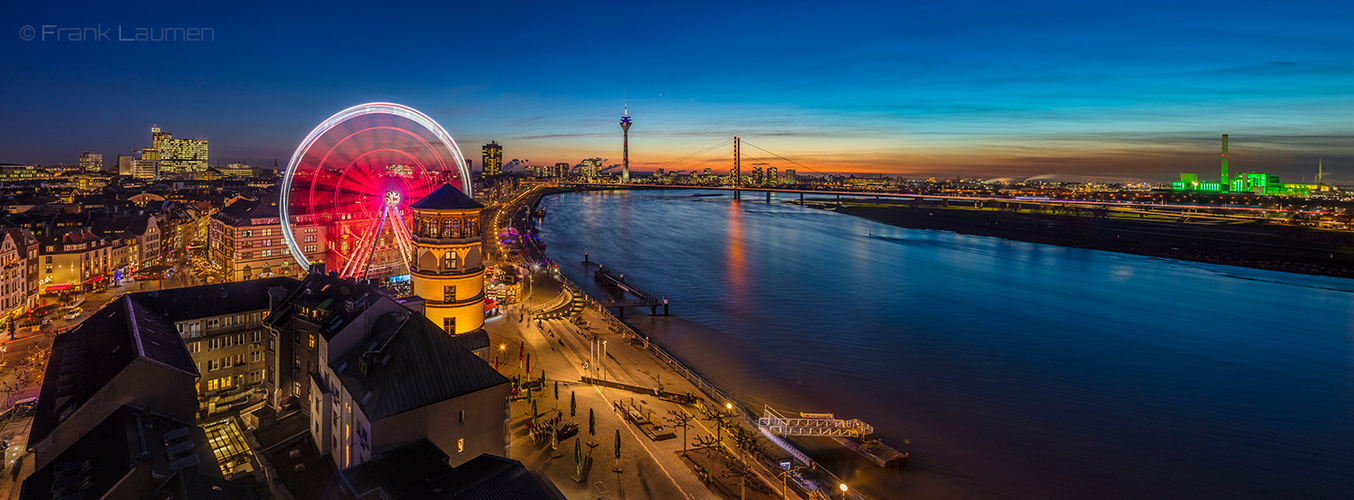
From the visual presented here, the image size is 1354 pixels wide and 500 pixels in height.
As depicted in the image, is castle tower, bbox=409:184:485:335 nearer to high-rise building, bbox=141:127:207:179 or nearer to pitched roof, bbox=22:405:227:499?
pitched roof, bbox=22:405:227:499

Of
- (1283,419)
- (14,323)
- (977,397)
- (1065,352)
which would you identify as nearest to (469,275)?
(977,397)

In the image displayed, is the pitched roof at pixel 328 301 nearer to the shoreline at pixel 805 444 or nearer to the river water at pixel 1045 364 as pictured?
the shoreline at pixel 805 444

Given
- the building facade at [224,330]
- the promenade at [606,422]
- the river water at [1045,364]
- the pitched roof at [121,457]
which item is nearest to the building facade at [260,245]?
the river water at [1045,364]

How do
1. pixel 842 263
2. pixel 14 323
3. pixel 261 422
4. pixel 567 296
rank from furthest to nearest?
1. pixel 842 263
2. pixel 567 296
3. pixel 14 323
4. pixel 261 422

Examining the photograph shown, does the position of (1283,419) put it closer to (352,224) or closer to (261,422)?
(261,422)

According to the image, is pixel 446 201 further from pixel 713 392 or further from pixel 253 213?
pixel 253 213

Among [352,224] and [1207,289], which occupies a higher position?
[352,224]

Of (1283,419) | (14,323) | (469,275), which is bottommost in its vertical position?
(1283,419)

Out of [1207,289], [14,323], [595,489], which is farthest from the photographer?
[1207,289]
